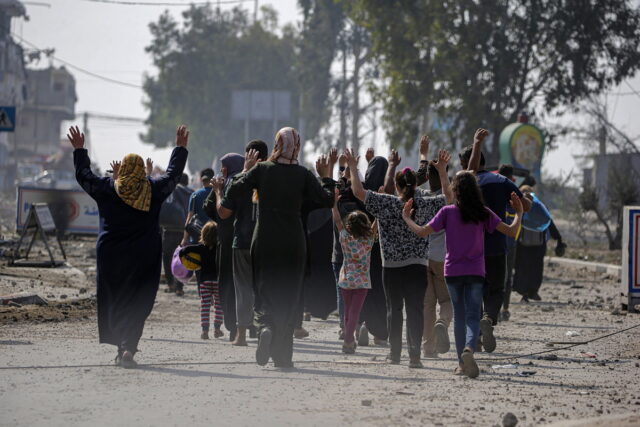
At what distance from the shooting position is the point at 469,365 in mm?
8500

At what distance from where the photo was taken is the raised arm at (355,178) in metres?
9.18

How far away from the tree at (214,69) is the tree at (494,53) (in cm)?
4478

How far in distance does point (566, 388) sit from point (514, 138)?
2062cm

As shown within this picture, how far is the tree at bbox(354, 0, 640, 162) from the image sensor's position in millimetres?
35000

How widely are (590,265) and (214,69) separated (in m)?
61.1

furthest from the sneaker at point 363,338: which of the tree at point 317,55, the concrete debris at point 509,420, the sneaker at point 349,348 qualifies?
the tree at point 317,55

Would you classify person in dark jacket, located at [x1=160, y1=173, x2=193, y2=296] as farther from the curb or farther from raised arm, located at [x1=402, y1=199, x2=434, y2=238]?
the curb

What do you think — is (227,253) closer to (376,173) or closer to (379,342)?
(376,173)

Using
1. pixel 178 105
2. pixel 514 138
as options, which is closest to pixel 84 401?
pixel 514 138

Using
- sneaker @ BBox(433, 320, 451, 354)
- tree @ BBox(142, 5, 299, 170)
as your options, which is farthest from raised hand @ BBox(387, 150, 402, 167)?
tree @ BBox(142, 5, 299, 170)

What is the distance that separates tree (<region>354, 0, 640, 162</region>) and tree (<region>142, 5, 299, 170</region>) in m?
44.8

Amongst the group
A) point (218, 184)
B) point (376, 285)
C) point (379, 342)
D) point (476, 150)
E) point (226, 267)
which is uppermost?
point (476, 150)

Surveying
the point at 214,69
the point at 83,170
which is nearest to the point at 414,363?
the point at 83,170

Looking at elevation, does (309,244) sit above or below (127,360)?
above
